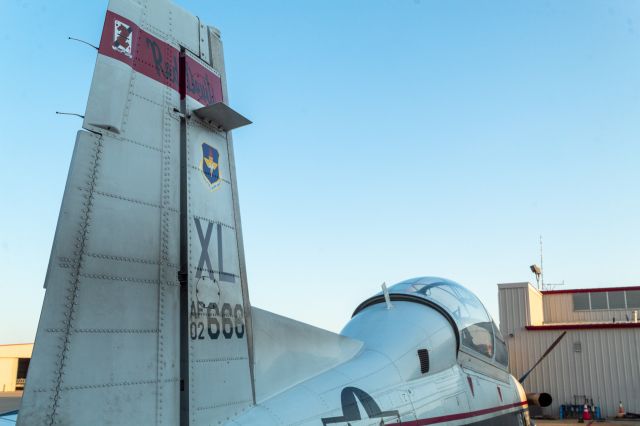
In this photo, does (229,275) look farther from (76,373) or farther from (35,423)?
(35,423)

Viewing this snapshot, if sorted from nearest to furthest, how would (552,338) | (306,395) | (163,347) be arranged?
(163,347) → (306,395) → (552,338)

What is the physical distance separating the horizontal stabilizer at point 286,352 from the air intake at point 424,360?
3.53 feet

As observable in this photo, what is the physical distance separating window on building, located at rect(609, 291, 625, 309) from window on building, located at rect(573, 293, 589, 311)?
38.3 inches

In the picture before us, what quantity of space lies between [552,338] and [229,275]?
18.2 m

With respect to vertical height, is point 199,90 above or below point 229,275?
above

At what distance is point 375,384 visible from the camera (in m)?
4.80

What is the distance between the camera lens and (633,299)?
21703mm

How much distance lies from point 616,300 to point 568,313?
1942mm

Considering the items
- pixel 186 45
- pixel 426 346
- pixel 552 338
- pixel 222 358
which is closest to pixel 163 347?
Result: pixel 222 358

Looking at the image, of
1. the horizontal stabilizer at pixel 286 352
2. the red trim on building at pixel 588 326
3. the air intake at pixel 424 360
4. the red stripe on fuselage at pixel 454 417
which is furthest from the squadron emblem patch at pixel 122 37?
the red trim on building at pixel 588 326

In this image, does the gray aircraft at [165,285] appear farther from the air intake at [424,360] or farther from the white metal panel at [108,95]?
the air intake at [424,360]

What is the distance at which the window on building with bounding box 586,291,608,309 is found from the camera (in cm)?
2184

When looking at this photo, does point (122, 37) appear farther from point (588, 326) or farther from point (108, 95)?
point (588, 326)

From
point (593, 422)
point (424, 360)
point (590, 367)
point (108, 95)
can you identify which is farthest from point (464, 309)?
point (590, 367)
